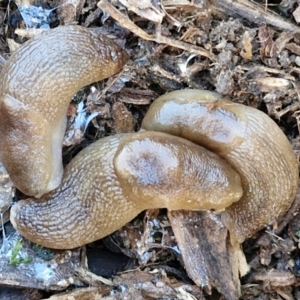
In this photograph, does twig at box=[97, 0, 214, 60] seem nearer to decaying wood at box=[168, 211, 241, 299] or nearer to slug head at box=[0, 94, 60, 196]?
slug head at box=[0, 94, 60, 196]

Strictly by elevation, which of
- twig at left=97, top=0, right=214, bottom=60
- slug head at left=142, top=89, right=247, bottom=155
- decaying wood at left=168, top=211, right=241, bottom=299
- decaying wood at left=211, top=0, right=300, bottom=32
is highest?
decaying wood at left=211, top=0, right=300, bottom=32

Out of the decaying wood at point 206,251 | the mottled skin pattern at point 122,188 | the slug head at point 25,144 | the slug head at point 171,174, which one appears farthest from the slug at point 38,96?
the decaying wood at point 206,251

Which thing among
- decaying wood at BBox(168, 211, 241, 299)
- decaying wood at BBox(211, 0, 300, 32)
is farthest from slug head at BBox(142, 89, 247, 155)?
decaying wood at BBox(211, 0, 300, 32)

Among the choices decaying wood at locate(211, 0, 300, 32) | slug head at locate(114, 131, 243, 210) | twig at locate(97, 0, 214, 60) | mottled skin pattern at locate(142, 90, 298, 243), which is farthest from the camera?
decaying wood at locate(211, 0, 300, 32)

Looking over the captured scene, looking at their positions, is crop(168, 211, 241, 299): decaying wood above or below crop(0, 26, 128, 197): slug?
below

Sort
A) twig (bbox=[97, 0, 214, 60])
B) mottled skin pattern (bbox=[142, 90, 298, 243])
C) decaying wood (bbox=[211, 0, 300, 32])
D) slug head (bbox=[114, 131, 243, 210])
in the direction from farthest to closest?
decaying wood (bbox=[211, 0, 300, 32]) < twig (bbox=[97, 0, 214, 60]) < mottled skin pattern (bbox=[142, 90, 298, 243]) < slug head (bbox=[114, 131, 243, 210])

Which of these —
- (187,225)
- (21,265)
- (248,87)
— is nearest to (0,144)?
(21,265)

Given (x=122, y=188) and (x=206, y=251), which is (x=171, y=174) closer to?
(x=122, y=188)
